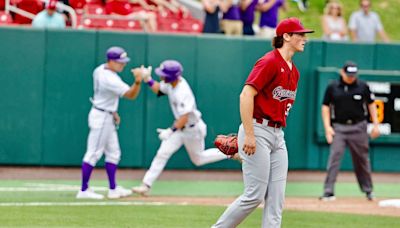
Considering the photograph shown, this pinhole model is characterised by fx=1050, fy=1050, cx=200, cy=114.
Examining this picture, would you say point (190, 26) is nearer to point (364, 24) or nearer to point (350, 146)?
point (364, 24)

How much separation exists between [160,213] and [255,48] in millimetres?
6614

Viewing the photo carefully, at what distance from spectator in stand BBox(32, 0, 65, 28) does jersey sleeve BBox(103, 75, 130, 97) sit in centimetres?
438

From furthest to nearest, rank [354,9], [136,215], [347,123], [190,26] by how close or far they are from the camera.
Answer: [354,9] → [190,26] → [347,123] → [136,215]

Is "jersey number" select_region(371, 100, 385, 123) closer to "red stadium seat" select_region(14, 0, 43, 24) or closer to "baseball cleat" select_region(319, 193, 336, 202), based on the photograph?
"baseball cleat" select_region(319, 193, 336, 202)

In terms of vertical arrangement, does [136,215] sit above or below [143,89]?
below

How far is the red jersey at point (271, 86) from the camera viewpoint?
8891mm

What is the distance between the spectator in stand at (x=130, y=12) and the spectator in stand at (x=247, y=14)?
1686mm

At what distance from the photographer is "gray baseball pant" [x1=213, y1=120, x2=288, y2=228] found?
Result: 8.96 metres

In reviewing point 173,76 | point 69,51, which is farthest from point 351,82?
point 69,51

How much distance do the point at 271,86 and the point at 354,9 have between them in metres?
18.4

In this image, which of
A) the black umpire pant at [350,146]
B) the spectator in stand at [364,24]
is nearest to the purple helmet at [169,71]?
the black umpire pant at [350,146]

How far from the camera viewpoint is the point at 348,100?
14.7 metres

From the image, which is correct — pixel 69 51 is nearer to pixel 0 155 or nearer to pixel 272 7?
pixel 0 155

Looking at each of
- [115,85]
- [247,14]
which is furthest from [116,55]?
[247,14]
